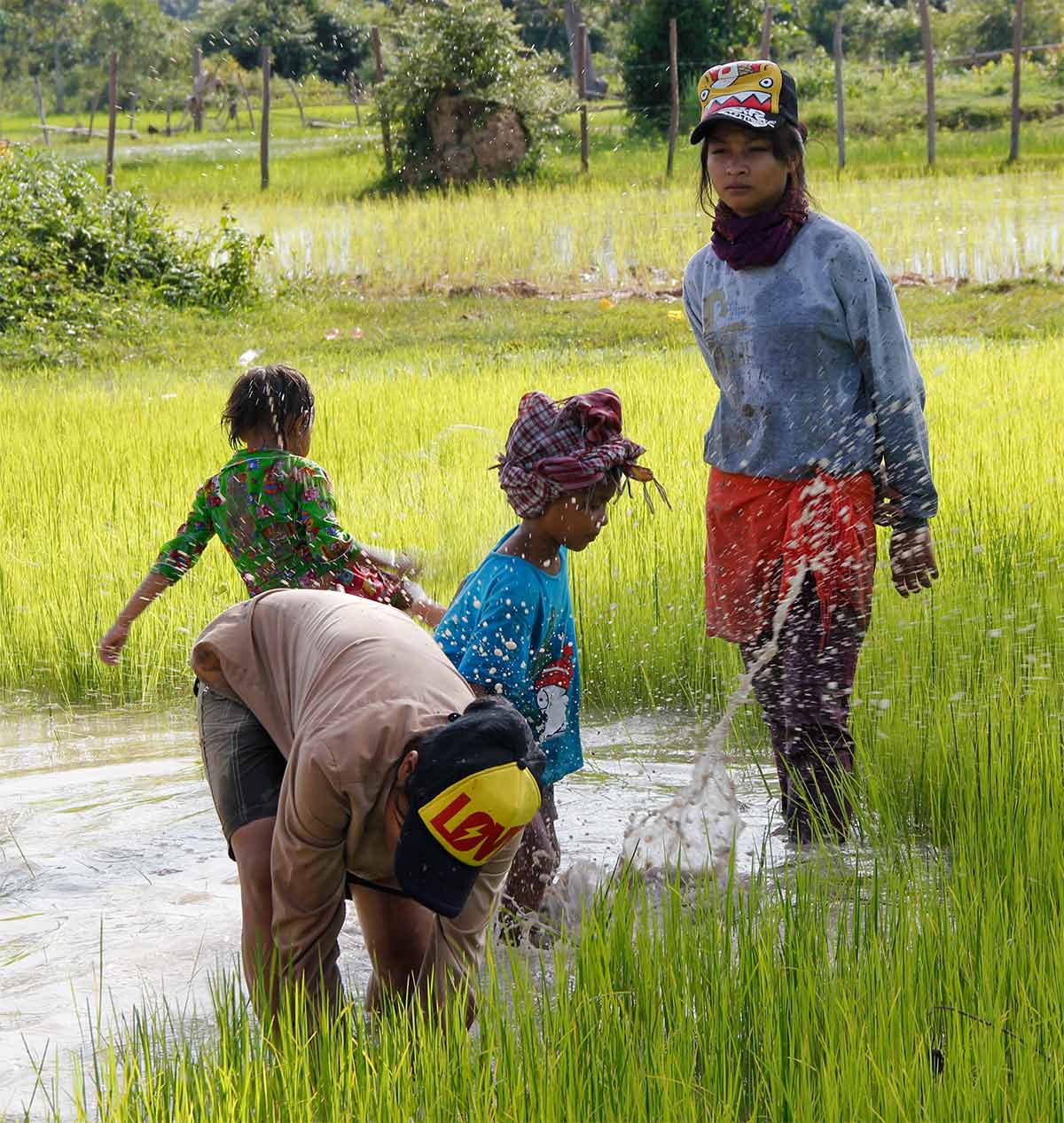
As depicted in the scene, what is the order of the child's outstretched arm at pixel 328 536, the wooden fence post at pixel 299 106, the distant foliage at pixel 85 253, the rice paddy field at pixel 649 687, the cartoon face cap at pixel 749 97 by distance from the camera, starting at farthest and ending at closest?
the wooden fence post at pixel 299 106 < the distant foliage at pixel 85 253 < the child's outstretched arm at pixel 328 536 < the cartoon face cap at pixel 749 97 < the rice paddy field at pixel 649 687

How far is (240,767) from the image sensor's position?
2504 mm

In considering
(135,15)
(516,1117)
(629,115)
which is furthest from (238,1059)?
(135,15)

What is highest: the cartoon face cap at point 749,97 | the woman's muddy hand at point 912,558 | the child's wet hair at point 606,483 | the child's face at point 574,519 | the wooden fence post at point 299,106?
the wooden fence post at point 299,106

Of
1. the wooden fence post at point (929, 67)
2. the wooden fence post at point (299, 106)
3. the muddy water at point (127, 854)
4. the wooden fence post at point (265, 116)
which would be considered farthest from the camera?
the wooden fence post at point (299, 106)

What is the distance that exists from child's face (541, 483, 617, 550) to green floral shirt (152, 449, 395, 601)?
0.80 metres

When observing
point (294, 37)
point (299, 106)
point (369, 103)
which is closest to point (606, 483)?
point (299, 106)

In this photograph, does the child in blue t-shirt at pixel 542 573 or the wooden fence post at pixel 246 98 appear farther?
the wooden fence post at pixel 246 98

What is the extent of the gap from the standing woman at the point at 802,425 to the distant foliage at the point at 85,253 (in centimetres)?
946

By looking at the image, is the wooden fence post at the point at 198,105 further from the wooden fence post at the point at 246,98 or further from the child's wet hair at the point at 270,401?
the child's wet hair at the point at 270,401

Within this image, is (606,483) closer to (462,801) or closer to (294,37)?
(462,801)

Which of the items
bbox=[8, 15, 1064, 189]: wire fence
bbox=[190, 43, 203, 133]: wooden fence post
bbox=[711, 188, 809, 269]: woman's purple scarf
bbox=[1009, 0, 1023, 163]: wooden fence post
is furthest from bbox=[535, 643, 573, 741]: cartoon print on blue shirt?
bbox=[190, 43, 203, 133]: wooden fence post

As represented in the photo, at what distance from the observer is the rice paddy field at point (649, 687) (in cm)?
207

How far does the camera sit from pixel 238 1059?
2.21 m

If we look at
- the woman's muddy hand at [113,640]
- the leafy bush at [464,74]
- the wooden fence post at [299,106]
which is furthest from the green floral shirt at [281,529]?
the wooden fence post at [299,106]
